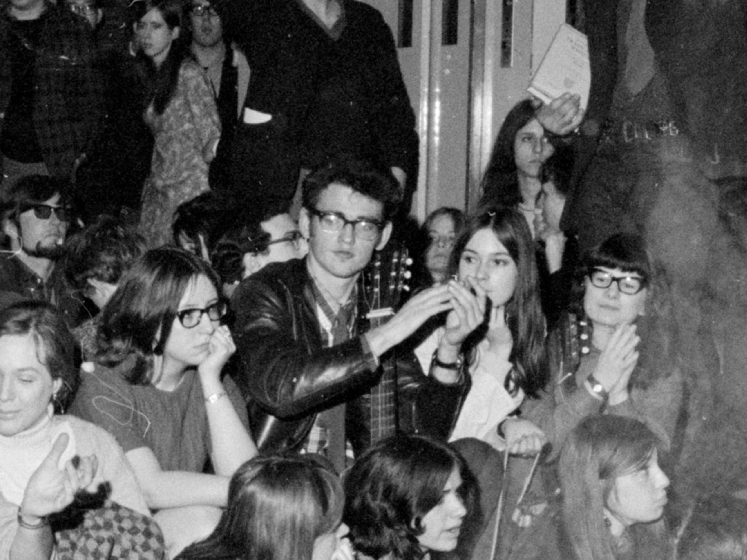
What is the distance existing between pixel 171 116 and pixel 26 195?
0.71 metres

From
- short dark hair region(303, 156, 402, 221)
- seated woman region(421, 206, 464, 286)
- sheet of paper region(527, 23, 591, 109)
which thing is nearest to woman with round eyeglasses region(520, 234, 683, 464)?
short dark hair region(303, 156, 402, 221)

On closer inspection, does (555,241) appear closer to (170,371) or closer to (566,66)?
(566,66)

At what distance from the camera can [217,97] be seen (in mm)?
4523

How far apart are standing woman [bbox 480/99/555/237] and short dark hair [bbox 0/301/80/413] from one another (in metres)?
1.81

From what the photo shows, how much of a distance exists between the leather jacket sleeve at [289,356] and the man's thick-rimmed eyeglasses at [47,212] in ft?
3.31

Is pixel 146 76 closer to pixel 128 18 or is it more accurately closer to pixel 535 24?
pixel 128 18

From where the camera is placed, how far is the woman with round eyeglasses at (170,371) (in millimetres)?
2814

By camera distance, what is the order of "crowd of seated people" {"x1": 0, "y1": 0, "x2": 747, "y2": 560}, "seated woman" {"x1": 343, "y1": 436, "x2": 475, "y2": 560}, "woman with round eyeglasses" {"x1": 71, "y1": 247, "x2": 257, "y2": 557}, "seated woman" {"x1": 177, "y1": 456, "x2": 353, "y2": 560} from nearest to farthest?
"seated woman" {"x1": 177, "y1": 456, "x2": 353, "y2": 560}, "crowd of seated people" {"x1": 0, "y1": 0, "x2": 747, "y2": 560}, "seated woman" {"x1": 343, "y1": 436, "x2": 475, "y2": 560}, "woman with round eyeglasses" {"x1": 71, "y1": 247, "x2": 257, "y2": 557}

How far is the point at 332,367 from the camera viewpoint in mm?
2863

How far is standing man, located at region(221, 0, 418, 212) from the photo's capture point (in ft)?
12.5

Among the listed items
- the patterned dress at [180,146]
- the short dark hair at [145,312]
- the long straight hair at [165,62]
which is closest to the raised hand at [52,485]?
the short dark hair at [145,312]

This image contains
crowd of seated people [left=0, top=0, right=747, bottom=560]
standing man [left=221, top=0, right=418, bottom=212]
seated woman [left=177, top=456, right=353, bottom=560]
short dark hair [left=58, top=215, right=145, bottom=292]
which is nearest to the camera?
seated woman [left=177, top=456, right=353, bottom=560]

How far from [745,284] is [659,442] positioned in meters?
0.57

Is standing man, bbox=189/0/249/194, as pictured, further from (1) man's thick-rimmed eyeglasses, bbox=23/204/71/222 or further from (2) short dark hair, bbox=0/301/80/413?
(2) short dark hair, bbox=0/301/80/413
